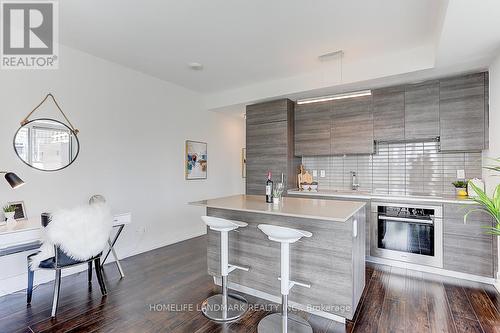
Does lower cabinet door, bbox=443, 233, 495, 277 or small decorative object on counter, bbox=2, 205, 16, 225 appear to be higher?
small decorative object on counter, bbox=2, 205, 16, 225

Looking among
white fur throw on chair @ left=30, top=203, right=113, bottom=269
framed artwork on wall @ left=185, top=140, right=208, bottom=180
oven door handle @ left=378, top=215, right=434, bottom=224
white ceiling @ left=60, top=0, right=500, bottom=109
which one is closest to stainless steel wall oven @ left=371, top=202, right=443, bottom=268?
oven door handle @ left=378, top=215, right=434, bottom=224

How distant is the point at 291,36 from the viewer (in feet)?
9.61

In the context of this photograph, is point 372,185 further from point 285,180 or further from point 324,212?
point 324,212

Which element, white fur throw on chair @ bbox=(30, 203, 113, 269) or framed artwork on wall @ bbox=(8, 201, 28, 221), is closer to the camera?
white fur throw on chair @ bbox=(30, 203, 113, 269)

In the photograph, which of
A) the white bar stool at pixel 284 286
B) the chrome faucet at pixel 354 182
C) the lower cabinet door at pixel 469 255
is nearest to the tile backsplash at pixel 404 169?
the chrome faucet at pixel 354 182

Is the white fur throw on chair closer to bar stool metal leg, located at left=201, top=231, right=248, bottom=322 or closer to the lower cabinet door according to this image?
bar stool metal leg, located at left=201, top=231, right=248, bottom=322

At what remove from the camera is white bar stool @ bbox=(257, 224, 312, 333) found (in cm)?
196

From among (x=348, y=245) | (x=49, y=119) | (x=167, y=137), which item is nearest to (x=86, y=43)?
(x=49, y=119)

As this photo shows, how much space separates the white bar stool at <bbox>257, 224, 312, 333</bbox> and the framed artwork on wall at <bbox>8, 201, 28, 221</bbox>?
2694mm

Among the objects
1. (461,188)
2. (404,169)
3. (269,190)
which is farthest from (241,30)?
(461,188)

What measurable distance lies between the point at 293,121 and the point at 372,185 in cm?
173

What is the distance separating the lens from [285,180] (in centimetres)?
432

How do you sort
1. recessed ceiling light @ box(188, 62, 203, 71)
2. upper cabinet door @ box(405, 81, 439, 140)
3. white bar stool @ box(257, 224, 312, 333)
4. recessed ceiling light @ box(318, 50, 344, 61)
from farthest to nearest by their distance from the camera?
recessed ceiling light @ box(188, 62, 203, 71) < upper cabinet door @ box(405, 81, 439, 140) < recessed ceiling light @ box(318, 50, 344, 61) < white bar stool @ box(257, 224, 312, 333)

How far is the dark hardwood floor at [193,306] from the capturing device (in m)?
2.14
